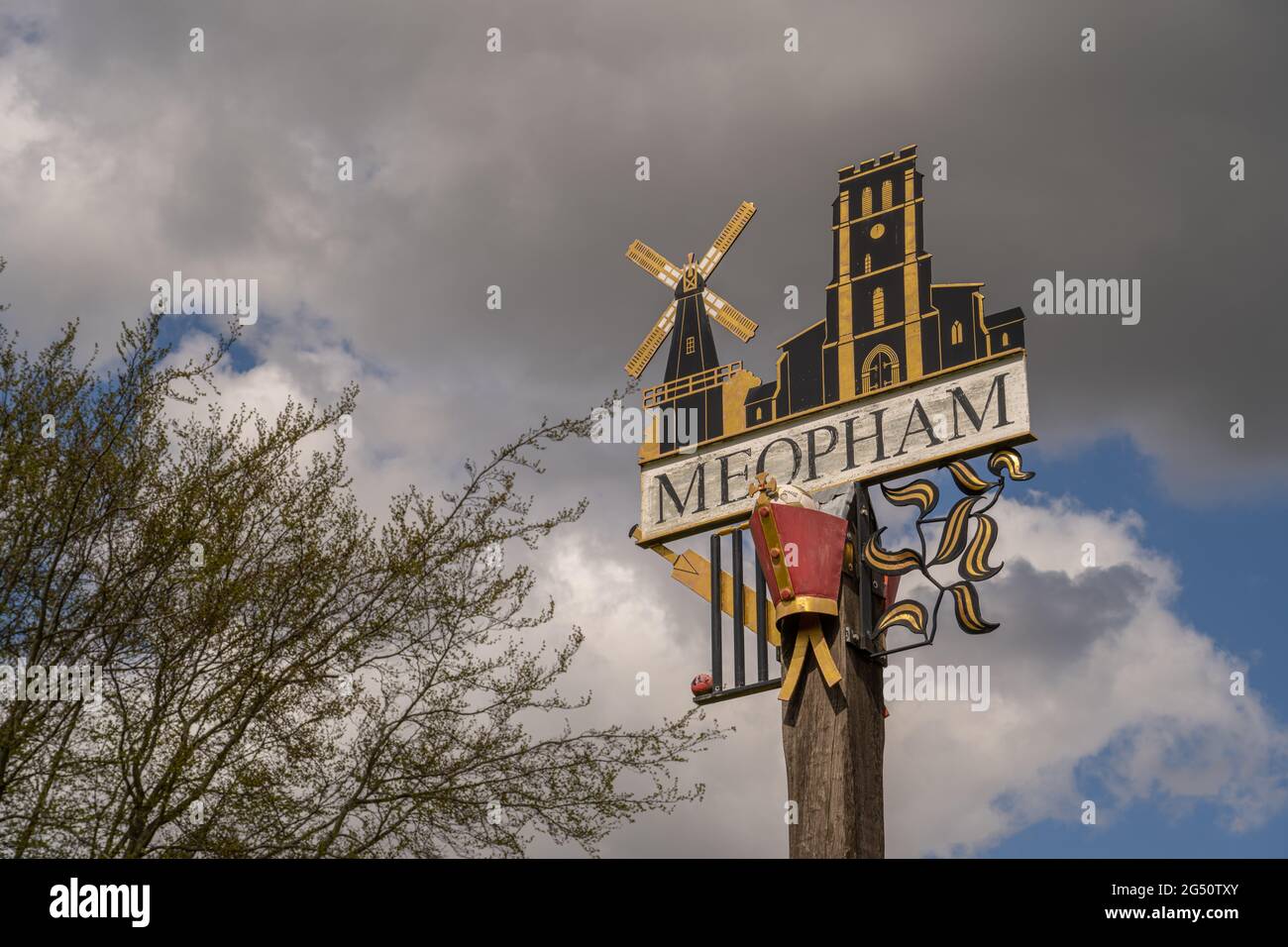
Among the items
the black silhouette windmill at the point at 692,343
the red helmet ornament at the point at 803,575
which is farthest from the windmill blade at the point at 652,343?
the red helmet ornament at the point at 803,575

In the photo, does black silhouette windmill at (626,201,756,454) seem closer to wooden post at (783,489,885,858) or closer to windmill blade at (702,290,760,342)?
windmill blade at (702,290,760,342)

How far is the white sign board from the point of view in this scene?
1224 centimetres

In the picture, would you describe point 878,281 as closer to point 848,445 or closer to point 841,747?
point 848,445

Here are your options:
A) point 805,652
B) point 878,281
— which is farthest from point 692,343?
point 805,652

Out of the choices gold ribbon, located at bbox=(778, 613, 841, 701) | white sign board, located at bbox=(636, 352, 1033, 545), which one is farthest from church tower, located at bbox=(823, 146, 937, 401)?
gold ribbon, located at bbox=(778, 613, 841, 701)

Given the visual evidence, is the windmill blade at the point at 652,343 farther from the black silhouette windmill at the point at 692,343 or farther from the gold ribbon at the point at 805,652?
the gold ribbon at the point at 805,652

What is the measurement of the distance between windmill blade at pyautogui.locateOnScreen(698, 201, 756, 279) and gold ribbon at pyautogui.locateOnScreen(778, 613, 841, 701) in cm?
405

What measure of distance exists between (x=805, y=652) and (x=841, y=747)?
31.4 inches

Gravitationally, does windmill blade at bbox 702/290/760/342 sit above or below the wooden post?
above

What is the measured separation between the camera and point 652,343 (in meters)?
15.0
